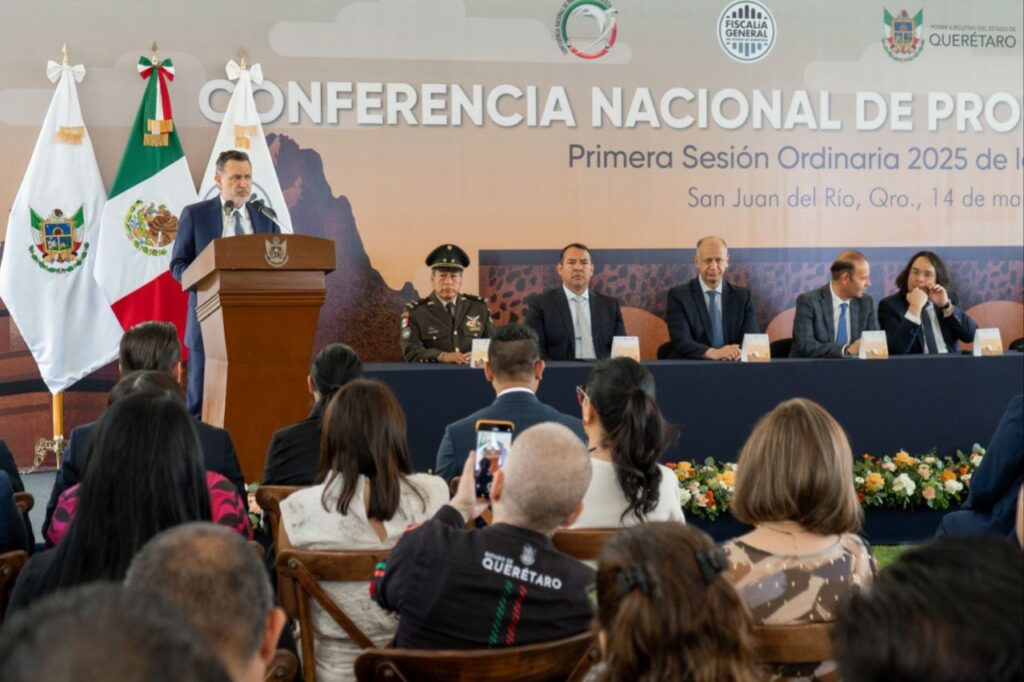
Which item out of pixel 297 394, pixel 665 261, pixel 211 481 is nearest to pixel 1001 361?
pixel 665 261

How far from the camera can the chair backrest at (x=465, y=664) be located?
181 cm

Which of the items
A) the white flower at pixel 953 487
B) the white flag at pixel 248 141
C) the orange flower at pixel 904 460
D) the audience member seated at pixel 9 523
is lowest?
the white flower at pixel 953 487

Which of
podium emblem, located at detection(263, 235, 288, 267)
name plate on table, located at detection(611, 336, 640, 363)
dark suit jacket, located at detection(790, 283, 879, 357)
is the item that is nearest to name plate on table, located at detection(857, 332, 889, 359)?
dark suit jacket, located at detection(790, 283, 879, 357)

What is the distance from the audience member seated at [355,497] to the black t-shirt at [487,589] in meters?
0.55

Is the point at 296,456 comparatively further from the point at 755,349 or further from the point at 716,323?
the point at 716,323

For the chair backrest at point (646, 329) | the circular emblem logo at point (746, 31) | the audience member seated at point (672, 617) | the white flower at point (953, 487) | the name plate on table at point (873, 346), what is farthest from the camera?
the circular emblem logo at point (746, 31)

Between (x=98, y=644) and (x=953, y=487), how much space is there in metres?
5.21

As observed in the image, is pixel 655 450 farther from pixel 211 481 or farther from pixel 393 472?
pixel 211 481

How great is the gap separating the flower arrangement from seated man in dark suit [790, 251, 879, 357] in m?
1.01

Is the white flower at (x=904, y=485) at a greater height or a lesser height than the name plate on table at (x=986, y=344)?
lesser

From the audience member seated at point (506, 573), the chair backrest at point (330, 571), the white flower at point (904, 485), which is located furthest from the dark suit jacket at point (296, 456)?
the white flower at point (904, 485)

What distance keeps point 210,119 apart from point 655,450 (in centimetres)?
469

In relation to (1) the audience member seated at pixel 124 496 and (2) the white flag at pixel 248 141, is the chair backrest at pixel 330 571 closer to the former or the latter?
(1) the audience member seated at pixel 124 496

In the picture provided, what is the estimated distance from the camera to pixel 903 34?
25.3 feet
